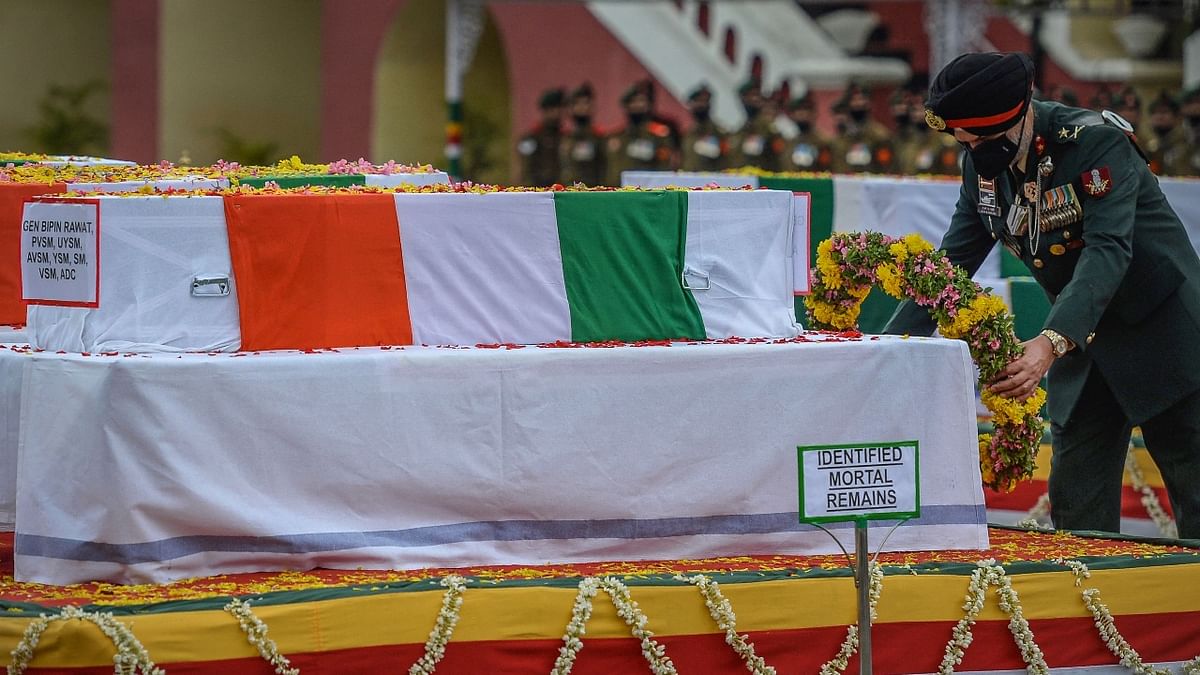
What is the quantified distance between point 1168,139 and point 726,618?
15.4 metres

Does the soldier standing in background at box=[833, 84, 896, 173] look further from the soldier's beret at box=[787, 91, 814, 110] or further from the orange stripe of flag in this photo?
the orange stripe of flag

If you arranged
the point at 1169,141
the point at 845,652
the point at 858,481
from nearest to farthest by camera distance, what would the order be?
the point at 858,481
the point at 845,652
the point at 1169,141

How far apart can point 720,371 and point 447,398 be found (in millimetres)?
753

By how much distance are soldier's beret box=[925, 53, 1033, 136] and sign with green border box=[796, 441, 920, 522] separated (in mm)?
1205

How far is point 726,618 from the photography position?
463 centimetres

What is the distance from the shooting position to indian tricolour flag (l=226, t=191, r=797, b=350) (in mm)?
4969

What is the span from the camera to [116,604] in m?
4.32

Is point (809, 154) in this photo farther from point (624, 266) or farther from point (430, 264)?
point (430, 264)

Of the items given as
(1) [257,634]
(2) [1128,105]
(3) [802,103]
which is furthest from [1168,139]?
(1) [257,634]

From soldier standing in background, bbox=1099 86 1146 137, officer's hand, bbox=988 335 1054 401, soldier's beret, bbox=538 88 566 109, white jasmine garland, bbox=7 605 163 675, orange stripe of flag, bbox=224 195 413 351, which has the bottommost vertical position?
white jasmine garland, bbox=7 605 163 675

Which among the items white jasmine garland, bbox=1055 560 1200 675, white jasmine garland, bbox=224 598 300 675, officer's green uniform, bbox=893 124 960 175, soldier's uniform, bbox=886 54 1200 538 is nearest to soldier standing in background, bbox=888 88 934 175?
officer's green uniform, bbox=893 124 960 175

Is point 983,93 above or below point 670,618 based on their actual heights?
above

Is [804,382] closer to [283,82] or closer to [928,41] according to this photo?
[283,82]

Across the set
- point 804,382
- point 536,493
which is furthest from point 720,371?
point 536,493
